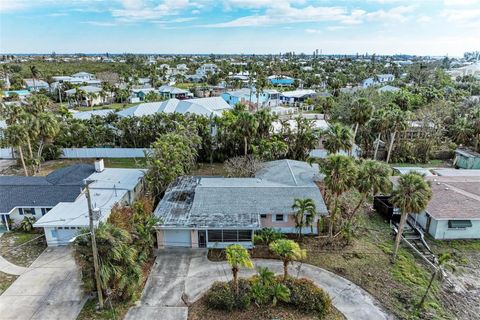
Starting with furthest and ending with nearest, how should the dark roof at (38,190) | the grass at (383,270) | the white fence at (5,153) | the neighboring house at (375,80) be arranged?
the neighboring house at (375,80), the white fence at (5,153), the dark roof at (38,190), the grass at (383,270)

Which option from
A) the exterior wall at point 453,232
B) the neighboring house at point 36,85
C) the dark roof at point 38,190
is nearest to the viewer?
the exterior wall at point 453,232

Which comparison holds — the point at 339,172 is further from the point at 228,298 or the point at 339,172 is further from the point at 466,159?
the point at 466,159

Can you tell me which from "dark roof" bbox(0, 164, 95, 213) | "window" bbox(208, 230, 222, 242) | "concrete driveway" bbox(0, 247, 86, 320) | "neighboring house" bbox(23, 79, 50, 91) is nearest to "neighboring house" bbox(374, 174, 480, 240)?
"window" bbox(208, 230, 222, 242)

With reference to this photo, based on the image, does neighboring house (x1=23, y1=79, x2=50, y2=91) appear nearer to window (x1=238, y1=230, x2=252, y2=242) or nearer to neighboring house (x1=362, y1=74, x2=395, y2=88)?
window (x1=238, y1=230, x2=252, y2=242)

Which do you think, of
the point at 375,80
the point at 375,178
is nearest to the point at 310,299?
the point at 375,178

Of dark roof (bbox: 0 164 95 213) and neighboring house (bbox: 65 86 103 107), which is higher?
neighboring house (bbox: 65 86 103 107)

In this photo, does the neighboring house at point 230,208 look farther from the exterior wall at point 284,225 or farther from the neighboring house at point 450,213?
the neighboring house at point 450,213

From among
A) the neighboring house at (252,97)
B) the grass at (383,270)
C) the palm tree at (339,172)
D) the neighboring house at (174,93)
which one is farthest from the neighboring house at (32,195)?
the neighboring house at (174,93)
